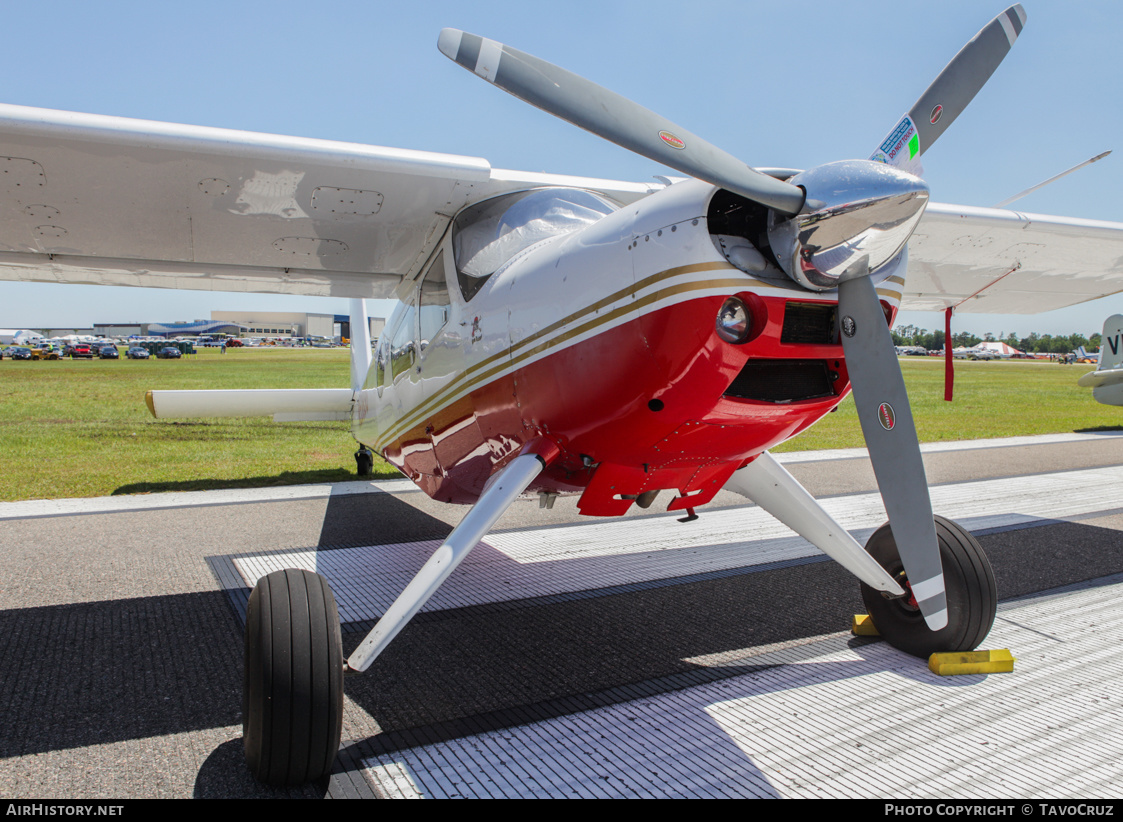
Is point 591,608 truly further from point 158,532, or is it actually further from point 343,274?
point 158,532

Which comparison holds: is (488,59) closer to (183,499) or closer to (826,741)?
(826,741)

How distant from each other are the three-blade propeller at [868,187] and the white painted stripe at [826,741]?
2.12 feet

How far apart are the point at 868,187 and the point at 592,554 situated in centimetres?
430

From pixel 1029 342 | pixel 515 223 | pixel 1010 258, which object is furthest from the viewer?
pixel 1029 342

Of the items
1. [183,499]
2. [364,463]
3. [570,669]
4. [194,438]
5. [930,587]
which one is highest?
[930,587]

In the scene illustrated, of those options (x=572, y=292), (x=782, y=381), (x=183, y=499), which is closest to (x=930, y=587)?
(x=782, y=381)

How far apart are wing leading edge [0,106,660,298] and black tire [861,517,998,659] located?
9.56 feet

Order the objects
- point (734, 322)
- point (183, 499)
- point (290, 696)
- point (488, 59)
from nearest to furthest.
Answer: point (488, 59)
point (734, 322)
point (290, 696)
point (183, 499)

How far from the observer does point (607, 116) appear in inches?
94.7

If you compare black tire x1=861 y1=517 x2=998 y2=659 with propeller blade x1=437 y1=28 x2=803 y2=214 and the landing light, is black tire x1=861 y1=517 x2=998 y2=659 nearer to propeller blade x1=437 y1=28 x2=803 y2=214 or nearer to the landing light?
the landing light

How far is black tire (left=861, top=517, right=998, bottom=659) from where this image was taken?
150 inches
